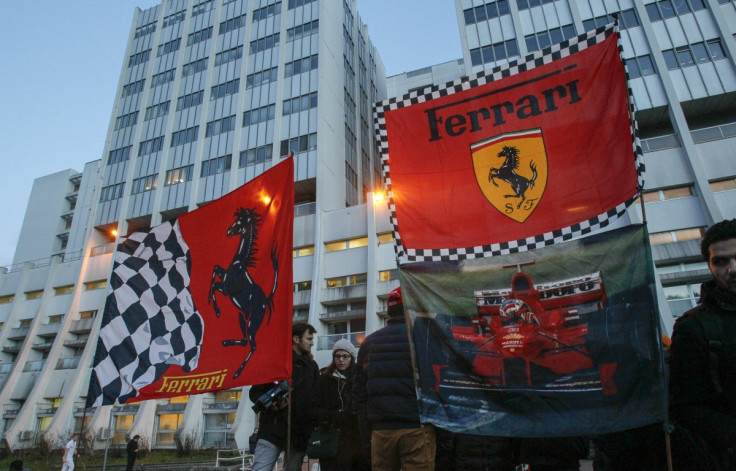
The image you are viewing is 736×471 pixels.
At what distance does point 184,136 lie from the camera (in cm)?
3500

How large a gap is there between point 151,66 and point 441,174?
1706 inches

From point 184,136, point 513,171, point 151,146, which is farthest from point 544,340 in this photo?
point 151,146

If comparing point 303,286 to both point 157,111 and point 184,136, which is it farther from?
point 157,111

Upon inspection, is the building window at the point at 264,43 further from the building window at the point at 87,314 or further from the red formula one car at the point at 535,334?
the red formula one car at the point at 535,334

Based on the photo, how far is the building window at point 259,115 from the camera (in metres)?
32.8

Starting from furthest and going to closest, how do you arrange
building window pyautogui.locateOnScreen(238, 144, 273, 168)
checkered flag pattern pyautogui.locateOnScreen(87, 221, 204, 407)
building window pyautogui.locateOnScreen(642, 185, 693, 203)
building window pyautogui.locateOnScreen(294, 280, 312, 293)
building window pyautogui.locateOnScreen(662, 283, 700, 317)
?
1. building window pyautogui.locateOnScreen(238, 144, 273, 168)
2. building window pyautogui.locateOnScreen(294, 280, 312, 293)
3. building window pyautogui.locateOnScreen(642, 185, 693, 203)
4. building window pyautogui.locateOnScreen(662, 283, 700, 317)
5. checkered flag pattern pyautogui.locateOnScreen(87, 221, 204, 407)

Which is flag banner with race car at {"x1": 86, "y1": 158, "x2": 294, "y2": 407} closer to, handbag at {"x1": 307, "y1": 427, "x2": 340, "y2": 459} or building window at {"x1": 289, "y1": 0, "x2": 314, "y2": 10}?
handbag at {"x1": 307, "y1": 427, "x2": 340, "y2": 459}

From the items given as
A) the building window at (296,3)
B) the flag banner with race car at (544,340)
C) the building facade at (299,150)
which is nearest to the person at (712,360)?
the flag banner with race car at (544,340)

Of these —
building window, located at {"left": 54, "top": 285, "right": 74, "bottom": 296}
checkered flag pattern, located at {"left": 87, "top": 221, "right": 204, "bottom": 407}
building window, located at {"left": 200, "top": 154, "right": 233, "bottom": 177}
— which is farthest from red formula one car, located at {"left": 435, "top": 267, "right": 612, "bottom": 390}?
building window, located at {"left": 54, "top": 285, "right": 74, "bottom": 296}

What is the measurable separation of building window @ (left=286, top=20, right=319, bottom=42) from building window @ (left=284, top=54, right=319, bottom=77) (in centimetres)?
234

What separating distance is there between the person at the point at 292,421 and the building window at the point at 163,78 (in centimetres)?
3986

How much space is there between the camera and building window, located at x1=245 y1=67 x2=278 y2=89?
33812mm

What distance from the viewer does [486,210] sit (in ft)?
12.5

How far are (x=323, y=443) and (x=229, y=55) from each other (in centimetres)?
3806
